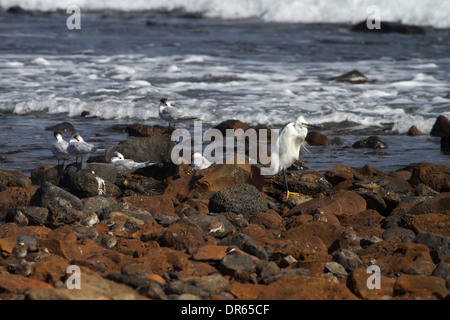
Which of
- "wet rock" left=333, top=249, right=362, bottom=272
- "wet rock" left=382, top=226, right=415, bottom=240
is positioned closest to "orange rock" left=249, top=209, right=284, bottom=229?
"wet rock" left=382, top=226, right=415, bottom=240

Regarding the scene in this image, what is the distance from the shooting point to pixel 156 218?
19.1ft

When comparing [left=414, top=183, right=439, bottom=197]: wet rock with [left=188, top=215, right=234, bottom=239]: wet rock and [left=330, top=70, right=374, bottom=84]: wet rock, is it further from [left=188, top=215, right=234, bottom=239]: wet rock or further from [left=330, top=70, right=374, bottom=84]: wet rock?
[left=330, top=70, right=374, bottom=84]: wet rock

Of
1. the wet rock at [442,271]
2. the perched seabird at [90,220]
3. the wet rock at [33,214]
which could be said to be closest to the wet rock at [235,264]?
the wet rock at [442,271]

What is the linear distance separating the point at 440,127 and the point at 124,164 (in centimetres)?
544

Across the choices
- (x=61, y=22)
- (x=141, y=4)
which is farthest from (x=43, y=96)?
(x=141, y=4)

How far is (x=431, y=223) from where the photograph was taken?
539 cm

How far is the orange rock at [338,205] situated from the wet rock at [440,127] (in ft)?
14.7

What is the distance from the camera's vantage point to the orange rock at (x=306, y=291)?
3911 millimetres

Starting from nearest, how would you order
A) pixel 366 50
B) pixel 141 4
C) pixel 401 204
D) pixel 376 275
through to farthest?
pixel 376 275 < pixel 401 204 < pixel 366 50 < pixel 141 4


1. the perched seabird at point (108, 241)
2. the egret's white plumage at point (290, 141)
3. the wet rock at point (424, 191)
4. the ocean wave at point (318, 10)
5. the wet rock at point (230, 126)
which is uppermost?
the ocean wave at point (318, 10)

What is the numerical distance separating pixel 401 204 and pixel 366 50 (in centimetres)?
1480

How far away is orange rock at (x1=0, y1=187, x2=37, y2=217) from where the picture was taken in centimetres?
626

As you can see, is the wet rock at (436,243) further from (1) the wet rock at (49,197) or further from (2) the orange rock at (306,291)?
(1) the wet rock at (49,197)
